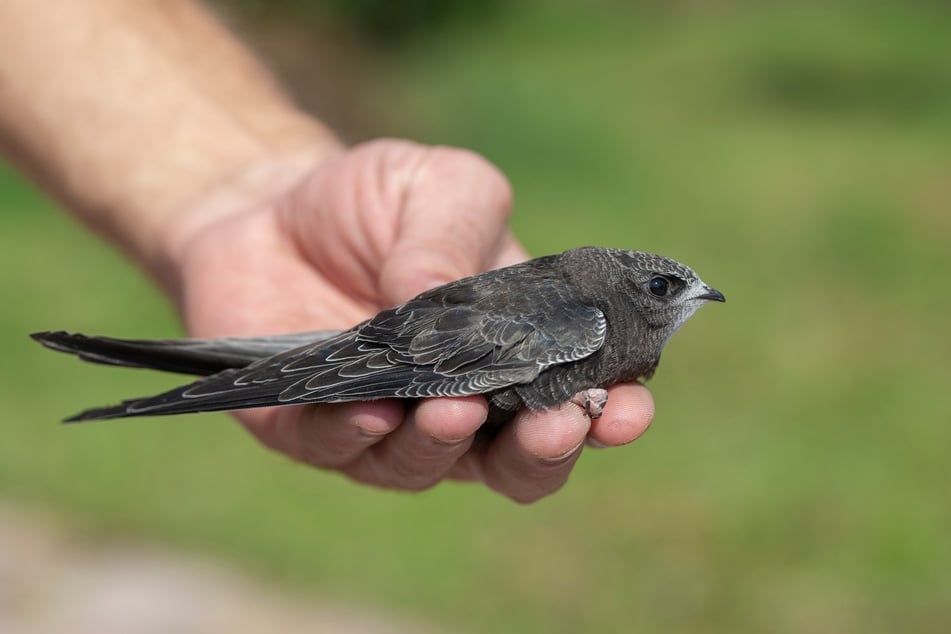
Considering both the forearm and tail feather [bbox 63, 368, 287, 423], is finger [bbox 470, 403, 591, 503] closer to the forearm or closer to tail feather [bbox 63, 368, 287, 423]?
tail feather [bbox 63, 368, 287, 423]

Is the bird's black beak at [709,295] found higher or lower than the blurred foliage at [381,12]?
lower

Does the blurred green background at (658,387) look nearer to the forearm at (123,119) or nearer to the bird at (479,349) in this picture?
the forearm at (123,119)

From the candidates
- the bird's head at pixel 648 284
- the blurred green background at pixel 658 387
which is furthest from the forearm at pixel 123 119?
the blurred green background at pixel 658 387

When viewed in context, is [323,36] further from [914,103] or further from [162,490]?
[162,490]

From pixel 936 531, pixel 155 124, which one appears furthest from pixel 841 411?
pixel 155 124

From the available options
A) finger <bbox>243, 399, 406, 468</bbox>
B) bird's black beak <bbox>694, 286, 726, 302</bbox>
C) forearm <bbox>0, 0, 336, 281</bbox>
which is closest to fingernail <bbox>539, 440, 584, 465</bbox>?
finger <bbox>243, 399, 406, 468</bbox>

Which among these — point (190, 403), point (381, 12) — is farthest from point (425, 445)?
point (381, 12)
